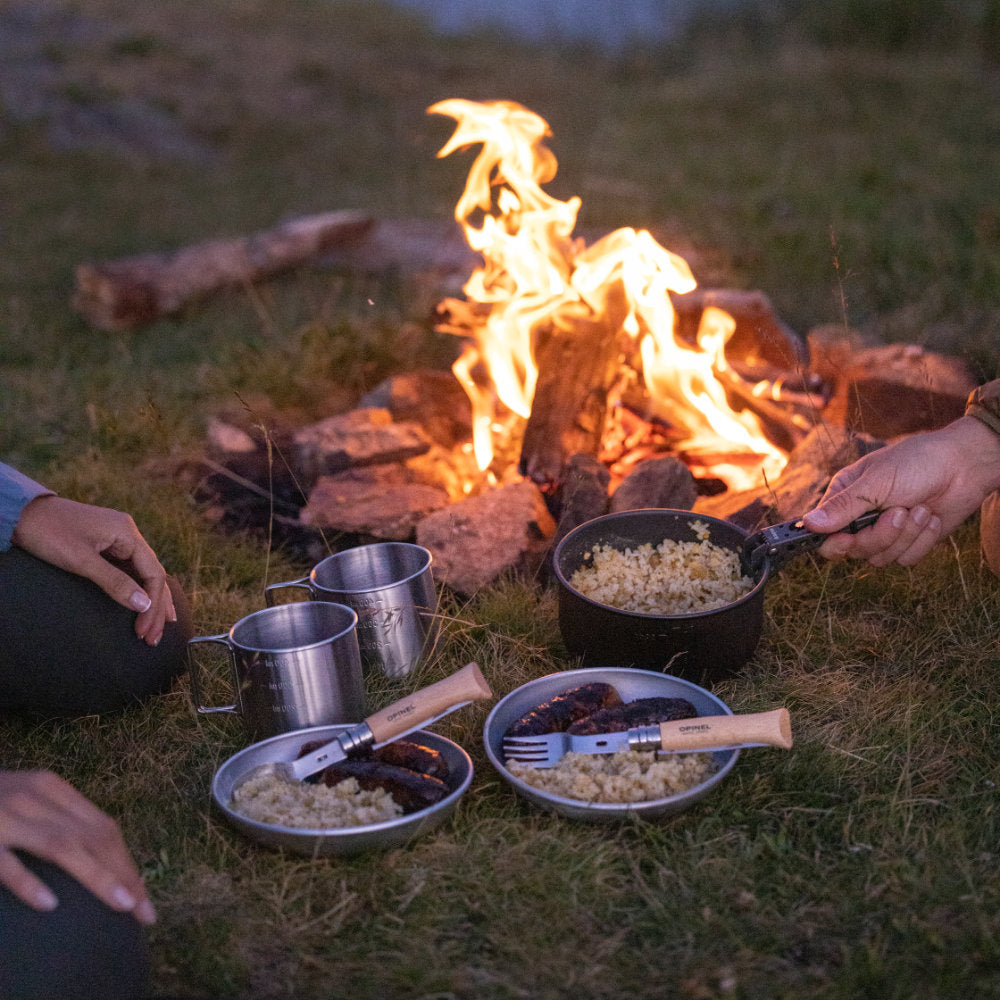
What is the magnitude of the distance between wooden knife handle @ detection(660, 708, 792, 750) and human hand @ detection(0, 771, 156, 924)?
1.26 m

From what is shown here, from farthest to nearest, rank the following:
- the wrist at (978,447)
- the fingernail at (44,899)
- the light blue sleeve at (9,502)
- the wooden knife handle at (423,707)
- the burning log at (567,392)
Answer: the burning log at (567,392)
the wrist at (978,447)
the light blue sleeve at (9,502)
the wooden knife handle at (423,707)
the fingernail at (44,899)

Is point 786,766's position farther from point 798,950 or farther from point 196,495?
point 196,495

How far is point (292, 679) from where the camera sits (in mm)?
2738

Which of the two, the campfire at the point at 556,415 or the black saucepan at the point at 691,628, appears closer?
the black saucepan at the point at 691,628

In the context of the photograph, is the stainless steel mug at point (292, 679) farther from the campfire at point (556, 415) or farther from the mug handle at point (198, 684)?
the campfire at point (556, 415)

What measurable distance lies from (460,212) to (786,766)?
305 cm

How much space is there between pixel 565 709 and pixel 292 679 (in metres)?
0.74

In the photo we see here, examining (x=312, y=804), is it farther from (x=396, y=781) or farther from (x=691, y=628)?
(x=691, y=628)

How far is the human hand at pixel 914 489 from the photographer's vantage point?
312 centimetres

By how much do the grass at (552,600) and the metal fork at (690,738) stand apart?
0.17m

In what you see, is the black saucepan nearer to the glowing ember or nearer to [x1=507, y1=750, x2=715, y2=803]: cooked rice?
[x1=507, y1=750, x2=715, y2=803]: cooked rice

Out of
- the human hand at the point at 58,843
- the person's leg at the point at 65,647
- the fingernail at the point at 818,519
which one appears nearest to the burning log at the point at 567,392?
the fingernail at the point at 818,519

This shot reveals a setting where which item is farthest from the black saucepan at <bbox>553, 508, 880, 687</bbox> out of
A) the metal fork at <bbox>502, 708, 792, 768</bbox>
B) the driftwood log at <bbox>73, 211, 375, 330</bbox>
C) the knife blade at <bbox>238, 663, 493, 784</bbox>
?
the driftwood log at <bbox>73, 211, 375, 330</bbox>

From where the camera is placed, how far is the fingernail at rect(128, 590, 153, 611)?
112 inches
